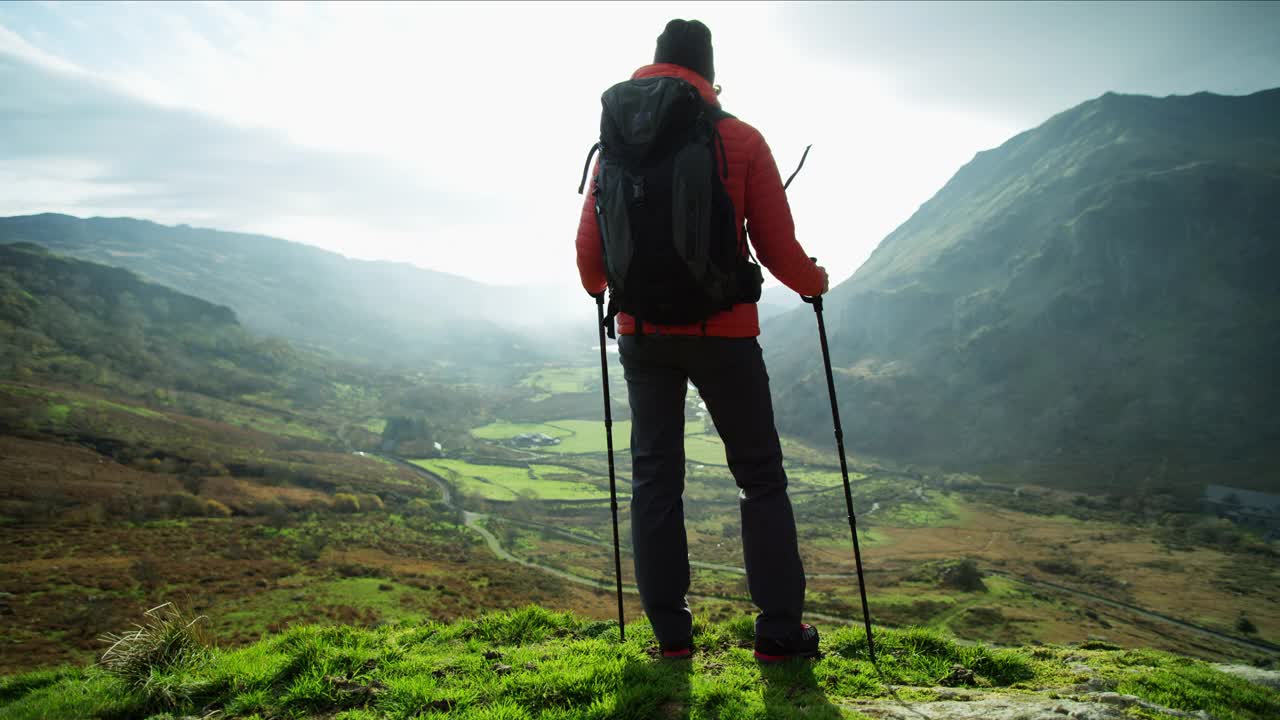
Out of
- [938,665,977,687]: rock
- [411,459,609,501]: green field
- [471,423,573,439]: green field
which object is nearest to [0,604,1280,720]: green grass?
[938,665,977,687]: rock

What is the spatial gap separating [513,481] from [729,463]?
10848cm

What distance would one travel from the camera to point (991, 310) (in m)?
188

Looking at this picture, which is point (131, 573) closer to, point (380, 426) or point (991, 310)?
A: point (380, 426)

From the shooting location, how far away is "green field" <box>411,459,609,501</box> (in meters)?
97.9

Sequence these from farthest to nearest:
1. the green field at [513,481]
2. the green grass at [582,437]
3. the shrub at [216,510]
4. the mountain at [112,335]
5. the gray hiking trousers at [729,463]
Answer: the green grass at [582,437]
the mountain at [112,335]
the green field at [513,481]
the shrub at [216,510]
the gray hiking trousers at [729,463]

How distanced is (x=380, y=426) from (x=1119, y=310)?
222m

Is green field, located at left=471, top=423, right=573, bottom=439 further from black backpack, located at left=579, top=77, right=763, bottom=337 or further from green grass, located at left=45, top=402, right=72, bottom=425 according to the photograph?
black backpack, located at left=579, top=77, right=763, bottom=337

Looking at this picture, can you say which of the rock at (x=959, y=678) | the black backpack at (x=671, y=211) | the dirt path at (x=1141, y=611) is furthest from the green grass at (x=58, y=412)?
the dirt path at (x=1141, y=611)

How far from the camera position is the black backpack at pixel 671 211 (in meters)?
3.85

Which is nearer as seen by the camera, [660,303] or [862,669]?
[660,303]

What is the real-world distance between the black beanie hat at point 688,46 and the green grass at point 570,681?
4719mm

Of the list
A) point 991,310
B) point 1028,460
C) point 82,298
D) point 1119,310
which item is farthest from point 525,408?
point 1119,310

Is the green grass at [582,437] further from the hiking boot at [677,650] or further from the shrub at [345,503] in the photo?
the hiking boot at [677,650]

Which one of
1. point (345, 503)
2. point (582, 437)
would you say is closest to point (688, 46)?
point (345, 503)
